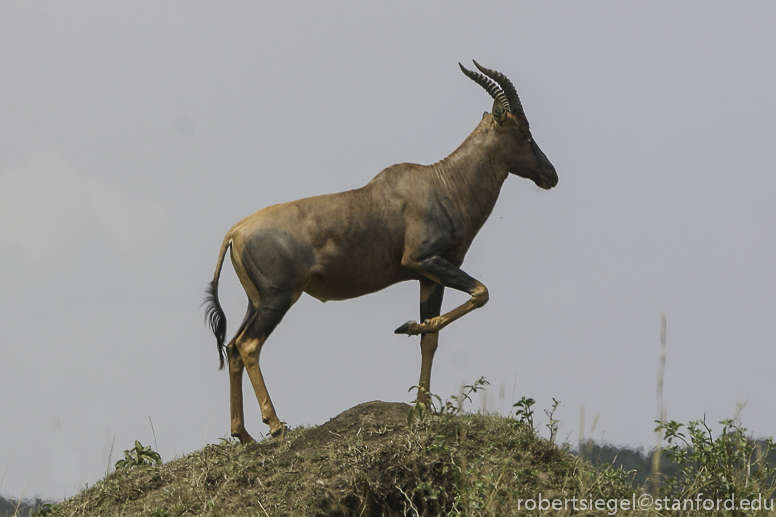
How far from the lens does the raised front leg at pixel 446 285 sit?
23.9ft

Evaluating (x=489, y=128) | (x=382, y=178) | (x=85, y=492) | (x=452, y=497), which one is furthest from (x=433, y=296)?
(x=85, y=492)

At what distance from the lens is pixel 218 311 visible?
777cm

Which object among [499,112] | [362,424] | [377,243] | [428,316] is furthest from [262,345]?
[499,112]

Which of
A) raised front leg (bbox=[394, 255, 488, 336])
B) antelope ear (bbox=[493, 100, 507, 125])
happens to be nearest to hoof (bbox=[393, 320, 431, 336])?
raised front leg (bbox=[394, 255, 488, 336])

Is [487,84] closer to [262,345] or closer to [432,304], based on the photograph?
[432,304]

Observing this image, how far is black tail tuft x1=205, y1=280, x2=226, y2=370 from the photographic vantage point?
7691 mm

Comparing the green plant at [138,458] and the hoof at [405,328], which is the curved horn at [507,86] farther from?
the green plant at [138,458]

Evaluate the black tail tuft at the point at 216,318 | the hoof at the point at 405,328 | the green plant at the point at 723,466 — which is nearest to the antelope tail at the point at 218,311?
the black tail tuft at the point at 216,318

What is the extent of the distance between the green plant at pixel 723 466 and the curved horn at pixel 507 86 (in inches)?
117

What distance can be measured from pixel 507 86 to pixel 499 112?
0.84 ft

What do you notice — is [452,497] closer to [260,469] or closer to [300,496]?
[300,496]

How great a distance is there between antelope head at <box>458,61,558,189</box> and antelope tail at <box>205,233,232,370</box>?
2568 mm

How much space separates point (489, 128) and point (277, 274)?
232 cm

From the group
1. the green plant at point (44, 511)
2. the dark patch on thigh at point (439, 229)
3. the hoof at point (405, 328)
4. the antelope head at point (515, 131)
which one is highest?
the antelope head at point (515, 131)
